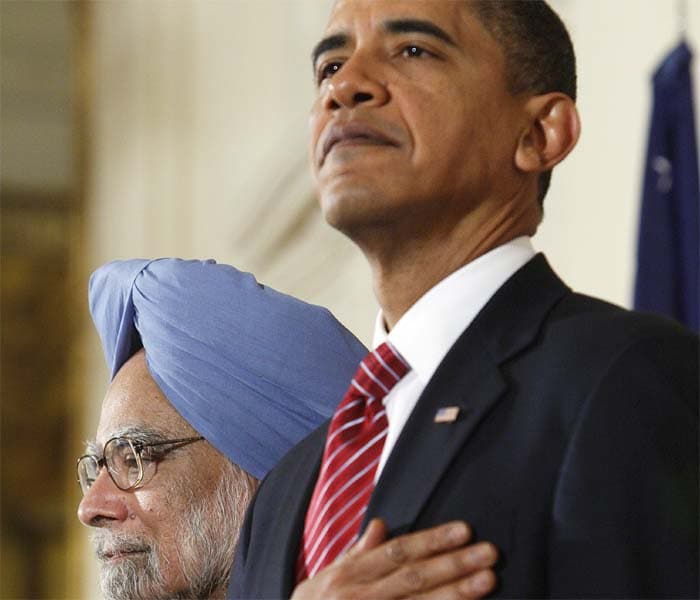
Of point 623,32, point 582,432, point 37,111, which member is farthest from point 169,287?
point 37,111

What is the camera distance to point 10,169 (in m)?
15.8

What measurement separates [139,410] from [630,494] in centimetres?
193

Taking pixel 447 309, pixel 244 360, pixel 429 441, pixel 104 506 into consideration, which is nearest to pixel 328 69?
pixel 447 309

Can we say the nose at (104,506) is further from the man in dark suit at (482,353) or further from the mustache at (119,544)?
the man in dark suit at (482,353)

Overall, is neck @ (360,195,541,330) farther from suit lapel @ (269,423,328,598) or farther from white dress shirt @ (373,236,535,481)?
suit lapel @ (269,423,328,598)

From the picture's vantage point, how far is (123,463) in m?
3.59

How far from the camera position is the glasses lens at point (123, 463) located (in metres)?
3.58

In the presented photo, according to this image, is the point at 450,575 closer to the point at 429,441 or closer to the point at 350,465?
the point at 429,441

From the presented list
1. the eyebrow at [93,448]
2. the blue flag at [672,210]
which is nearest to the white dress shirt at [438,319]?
the eyebrow at [93,448]

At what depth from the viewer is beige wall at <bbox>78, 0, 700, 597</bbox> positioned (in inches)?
209

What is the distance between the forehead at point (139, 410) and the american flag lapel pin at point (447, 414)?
1.62 metres

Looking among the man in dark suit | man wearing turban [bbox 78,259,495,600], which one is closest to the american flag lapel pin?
the man in dark suit

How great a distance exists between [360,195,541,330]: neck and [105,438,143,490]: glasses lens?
1328 millimetres

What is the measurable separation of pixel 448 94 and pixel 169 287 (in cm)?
143
